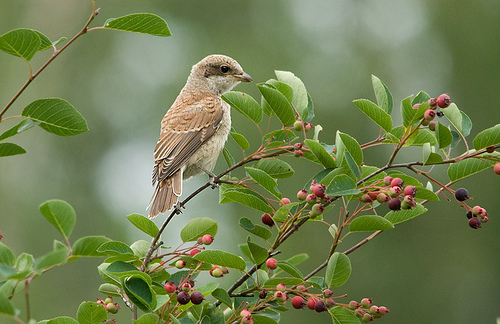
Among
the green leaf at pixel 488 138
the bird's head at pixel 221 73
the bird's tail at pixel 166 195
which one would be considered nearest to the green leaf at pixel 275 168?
the green leaf at pixel 488 138

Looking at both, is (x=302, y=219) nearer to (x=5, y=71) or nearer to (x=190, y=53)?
(x=190, y=53)

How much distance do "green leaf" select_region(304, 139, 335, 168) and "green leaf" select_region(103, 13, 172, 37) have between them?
70 centimetres

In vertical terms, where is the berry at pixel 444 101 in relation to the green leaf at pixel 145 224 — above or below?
above

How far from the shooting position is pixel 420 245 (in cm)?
1223

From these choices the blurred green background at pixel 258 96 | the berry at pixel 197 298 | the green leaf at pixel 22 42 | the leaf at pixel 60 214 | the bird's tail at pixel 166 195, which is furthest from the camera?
the blurred green background at pixel 258 96

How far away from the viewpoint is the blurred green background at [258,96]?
11.7 meters

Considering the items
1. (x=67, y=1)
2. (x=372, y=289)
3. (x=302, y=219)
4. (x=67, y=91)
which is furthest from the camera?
(x=67, y=1)

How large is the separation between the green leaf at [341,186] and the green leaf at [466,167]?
0.47m

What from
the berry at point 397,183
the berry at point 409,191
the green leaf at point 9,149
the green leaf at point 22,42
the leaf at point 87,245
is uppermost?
the green leaf at point 22,42

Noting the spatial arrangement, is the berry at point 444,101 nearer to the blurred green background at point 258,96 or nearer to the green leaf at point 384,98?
the green leaf at point 384,98

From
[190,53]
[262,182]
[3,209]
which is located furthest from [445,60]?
[262,182]

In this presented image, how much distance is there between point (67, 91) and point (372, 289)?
29.9ft

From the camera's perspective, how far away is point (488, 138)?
232 cm

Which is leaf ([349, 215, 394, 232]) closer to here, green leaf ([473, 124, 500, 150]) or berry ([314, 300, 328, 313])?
berry ([314, 300, 328, 313])
